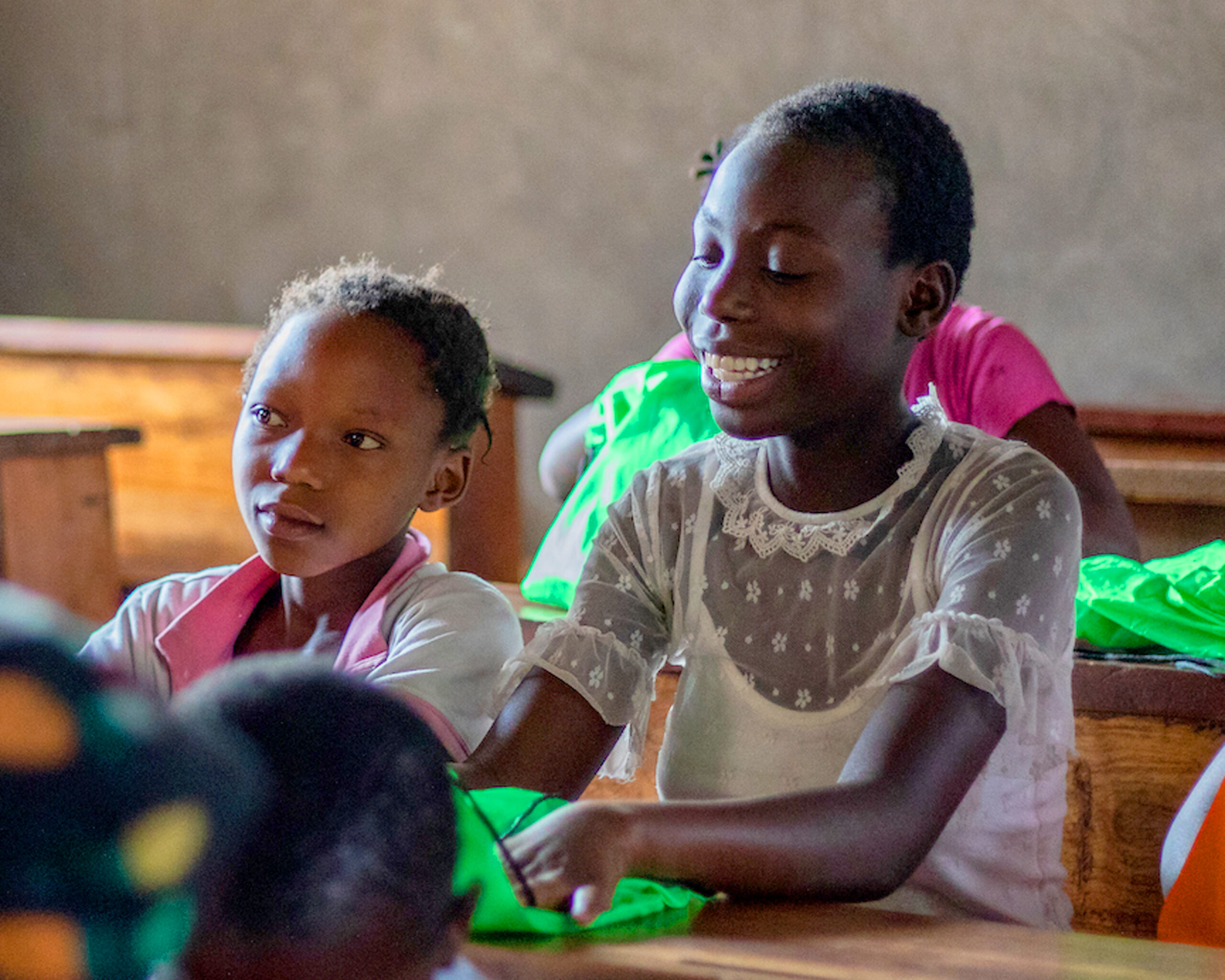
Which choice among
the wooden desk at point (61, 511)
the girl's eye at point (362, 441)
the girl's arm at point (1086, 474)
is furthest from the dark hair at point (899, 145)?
the wooden desk at point (61, 511)

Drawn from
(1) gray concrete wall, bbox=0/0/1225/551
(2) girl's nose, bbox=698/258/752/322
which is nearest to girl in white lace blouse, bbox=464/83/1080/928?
(2) girl's nose, bbox=698/258/752/322

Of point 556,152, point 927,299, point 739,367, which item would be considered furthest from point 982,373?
point 556,152

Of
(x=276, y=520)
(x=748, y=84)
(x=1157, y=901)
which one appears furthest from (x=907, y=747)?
(x=748, y=84)

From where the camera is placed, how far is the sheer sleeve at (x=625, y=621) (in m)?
1.02

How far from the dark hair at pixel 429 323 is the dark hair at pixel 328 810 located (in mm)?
845

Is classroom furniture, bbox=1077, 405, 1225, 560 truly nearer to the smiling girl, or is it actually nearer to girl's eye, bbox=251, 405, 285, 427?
the smiling girl

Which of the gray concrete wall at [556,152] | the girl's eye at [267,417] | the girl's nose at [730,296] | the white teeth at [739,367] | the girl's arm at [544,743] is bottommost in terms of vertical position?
A: the girl's arm at [544,743]

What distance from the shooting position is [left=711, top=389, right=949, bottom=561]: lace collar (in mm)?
1057

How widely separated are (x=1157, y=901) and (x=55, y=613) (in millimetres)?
1473

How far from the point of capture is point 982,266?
13.7 ft

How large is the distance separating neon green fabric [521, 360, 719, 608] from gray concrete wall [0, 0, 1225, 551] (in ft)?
7.06

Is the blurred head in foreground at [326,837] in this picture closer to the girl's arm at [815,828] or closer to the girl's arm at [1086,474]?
the girl's arm at [815,828]

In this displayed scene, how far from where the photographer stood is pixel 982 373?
1997mm

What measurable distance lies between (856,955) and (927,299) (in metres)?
0.59
